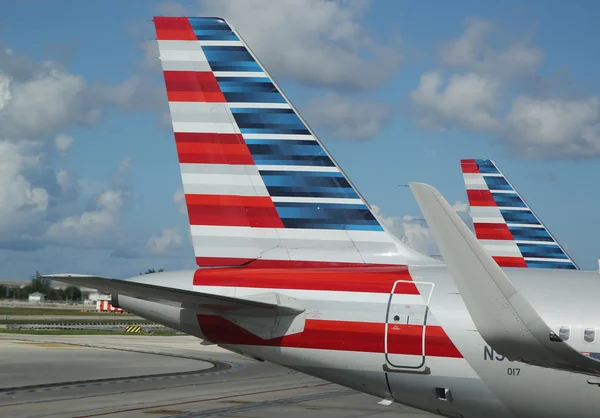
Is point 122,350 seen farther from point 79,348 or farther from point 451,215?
point 451,215

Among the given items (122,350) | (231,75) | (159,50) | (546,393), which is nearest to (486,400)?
(546,393)

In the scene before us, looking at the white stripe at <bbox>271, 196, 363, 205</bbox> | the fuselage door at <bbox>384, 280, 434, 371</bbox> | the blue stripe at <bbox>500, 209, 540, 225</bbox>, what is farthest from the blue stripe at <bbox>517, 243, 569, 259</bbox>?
the fuselage door at <bbox>384, 280, 434, 371</bbox>

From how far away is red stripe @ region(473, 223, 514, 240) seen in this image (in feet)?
110

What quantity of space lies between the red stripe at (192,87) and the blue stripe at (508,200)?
1932 centimetres

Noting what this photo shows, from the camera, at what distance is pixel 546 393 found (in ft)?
44.8

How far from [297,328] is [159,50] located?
6593mm

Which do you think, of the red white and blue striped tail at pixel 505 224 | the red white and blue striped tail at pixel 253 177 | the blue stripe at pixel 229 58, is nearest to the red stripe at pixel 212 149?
the red white and blue striped tail at pixel 253 177

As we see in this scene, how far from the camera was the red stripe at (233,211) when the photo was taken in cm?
1664

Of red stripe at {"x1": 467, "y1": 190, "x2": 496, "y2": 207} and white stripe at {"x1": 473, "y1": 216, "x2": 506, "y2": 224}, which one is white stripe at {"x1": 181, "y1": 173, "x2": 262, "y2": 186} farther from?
red stripe at {"x1": 467, "y1": 190, "x2": 496, "y2": 207}

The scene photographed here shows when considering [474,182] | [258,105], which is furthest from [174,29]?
[474,182]

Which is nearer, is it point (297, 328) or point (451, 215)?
point (451, 215)

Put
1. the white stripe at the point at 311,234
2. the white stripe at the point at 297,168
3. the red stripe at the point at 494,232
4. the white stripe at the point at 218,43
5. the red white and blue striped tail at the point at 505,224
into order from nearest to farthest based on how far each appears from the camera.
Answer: the white stripe at the point at 311,234
the white stripe at the point at 297,168
the white stripe at the point at 218,43
the red white and blue striped tail at the point at 505,224
the red stripe at the point at 494,232

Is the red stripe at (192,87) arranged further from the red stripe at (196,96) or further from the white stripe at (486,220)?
the white stripe at (486,220)

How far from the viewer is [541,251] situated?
32.3 meters
